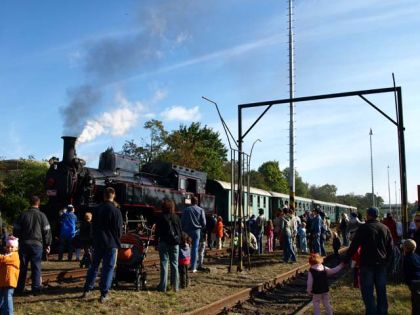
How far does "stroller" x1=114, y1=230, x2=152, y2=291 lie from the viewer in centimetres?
888

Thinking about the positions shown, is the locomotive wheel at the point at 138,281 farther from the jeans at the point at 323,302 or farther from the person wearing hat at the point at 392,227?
the person wearing hat at the point at 392,227

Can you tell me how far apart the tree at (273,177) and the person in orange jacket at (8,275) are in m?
85.2

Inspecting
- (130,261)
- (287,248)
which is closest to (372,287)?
(130,261)

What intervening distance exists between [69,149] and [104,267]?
1047cm

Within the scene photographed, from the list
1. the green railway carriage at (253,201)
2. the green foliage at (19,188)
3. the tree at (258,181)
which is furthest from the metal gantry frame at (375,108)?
the tree at (258,181)

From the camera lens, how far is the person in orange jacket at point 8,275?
6.40 m

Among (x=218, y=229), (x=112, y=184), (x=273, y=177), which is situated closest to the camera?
(x=112, y=184)

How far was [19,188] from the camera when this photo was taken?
31672 millimetres

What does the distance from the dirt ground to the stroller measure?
0.20 meters

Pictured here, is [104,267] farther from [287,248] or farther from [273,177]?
[273,177]

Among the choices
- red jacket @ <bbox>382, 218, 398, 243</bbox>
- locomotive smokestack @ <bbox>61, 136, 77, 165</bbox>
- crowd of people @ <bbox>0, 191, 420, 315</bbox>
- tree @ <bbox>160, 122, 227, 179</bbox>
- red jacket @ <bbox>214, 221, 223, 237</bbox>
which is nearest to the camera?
crowd of people @ <bbox>0, 191, 420, 315</bbox>

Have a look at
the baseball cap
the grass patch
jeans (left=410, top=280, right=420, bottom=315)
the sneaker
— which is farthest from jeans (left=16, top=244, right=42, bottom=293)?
jeans (left=410, top=280, right=420, bottom=315)

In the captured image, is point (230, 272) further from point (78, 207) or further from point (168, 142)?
point (168, 142)

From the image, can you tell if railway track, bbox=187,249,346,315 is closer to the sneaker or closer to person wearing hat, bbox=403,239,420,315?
the sneaker
